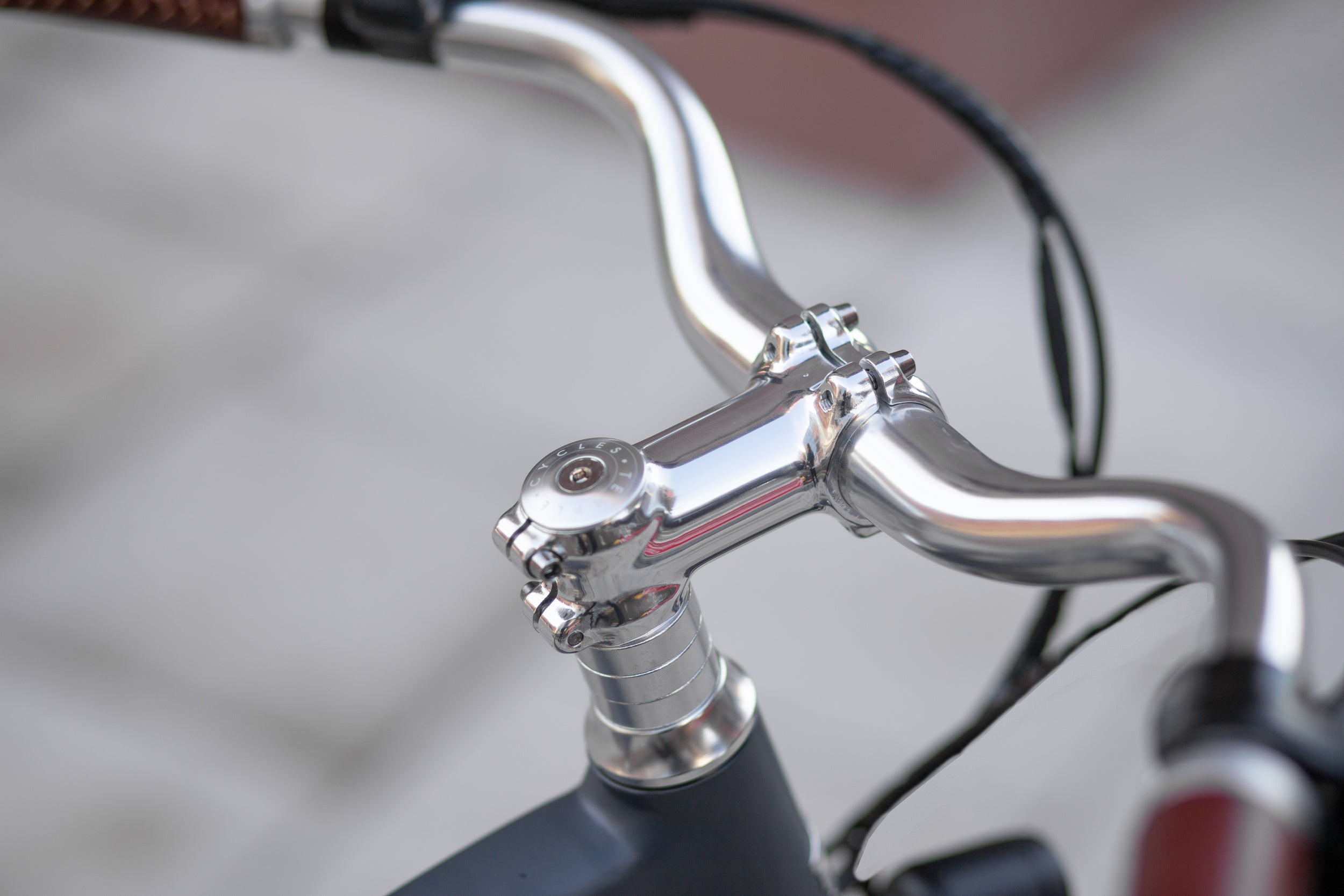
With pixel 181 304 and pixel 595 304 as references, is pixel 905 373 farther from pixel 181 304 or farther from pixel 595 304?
pixel 181 304

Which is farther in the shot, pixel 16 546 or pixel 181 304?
pixel 181 304

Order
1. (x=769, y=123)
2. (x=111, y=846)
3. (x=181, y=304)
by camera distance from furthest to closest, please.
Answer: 1. (x=769, y=123)
2. (x=181, y=304)
3. (x=111, y=846)

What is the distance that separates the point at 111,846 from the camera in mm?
1325

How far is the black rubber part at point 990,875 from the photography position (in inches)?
15.4

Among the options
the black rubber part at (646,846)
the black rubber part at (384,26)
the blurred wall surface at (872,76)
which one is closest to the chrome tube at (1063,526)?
the black rubber part at (646,846)

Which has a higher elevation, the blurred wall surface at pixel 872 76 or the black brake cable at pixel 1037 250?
the blurred wall surface at pixel 872 76

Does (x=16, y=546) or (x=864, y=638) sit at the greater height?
(x=16, y=546)

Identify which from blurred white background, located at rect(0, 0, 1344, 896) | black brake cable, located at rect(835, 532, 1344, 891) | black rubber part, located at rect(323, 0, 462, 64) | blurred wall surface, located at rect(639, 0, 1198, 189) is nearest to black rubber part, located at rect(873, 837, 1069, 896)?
black brake cable, located at rect(835, 532, 1344, 891)

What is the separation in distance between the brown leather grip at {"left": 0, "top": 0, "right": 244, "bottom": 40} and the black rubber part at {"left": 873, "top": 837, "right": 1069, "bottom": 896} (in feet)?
1.51

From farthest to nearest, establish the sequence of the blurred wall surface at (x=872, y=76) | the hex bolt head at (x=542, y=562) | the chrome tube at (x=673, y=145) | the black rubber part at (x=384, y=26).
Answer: the blurred wall surface at (x=872, y=76) → the black rubber part at (x=384, y=26) → the chrome tube at (x=673, y=145) → the hex bolt head at (x=542, y=562)

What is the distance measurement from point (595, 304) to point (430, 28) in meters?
1.44

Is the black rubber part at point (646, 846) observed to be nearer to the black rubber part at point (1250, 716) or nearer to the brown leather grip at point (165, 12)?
the black rubber part at point (1250, 716)

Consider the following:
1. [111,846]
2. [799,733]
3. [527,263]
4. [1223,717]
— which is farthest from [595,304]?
[1223,717]

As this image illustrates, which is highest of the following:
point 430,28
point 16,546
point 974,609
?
point 16,546
